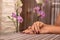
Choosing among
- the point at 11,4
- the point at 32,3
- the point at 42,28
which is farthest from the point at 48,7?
the point at 42,28

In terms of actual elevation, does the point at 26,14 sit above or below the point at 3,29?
above

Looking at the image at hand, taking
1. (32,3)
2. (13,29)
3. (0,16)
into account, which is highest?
(32,3)

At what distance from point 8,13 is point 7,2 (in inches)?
9.0

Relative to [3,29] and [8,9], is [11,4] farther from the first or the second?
[3,29]

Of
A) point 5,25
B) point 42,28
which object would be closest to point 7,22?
point 5,25

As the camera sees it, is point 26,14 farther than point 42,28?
Yes

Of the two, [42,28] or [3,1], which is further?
[3,1]

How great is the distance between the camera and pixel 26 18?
4.12m

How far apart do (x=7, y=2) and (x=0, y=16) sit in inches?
12.9

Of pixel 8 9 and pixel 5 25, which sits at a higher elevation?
pixel 8 9

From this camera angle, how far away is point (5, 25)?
13.0 ft

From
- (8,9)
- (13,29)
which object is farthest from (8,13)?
(13,29)

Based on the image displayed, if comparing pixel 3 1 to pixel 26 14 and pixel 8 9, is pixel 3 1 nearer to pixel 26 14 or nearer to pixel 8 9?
pixel 8 9

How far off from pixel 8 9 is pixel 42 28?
1959mm
